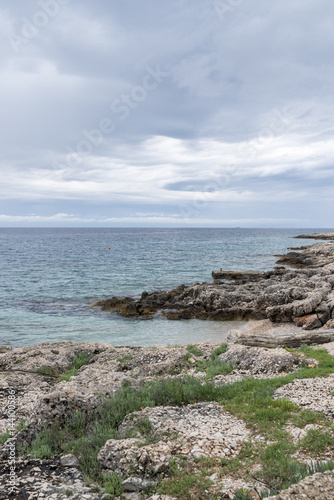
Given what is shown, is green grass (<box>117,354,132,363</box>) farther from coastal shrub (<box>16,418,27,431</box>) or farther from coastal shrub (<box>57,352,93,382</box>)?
coastal shrub (<box>16,418,27,431</box>)

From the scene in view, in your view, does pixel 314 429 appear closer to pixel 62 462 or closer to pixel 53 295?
pixel 62 462

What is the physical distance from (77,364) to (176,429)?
26.7 feet

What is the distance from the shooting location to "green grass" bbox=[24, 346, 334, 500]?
499 cm

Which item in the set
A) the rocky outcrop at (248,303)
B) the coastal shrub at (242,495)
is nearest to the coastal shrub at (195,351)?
the rocky outcrop at (248,303)

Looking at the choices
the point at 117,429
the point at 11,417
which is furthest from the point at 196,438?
the point at 11,417

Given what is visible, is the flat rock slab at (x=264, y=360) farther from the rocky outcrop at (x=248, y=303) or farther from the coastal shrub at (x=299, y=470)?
the rocky outcrop at (x=248, y=303)

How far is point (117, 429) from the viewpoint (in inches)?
266

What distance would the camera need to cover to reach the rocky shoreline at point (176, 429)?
5020mm

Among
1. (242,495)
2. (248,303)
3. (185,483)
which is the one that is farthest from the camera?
(248,303)

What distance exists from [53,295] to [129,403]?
27975 mm

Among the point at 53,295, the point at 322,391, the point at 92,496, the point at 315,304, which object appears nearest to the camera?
the point at 92,496

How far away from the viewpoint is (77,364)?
1335 centimetres

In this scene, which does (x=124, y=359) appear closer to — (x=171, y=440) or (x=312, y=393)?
(x=171, y=440)

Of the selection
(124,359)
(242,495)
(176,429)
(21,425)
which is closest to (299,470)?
(242,495)
